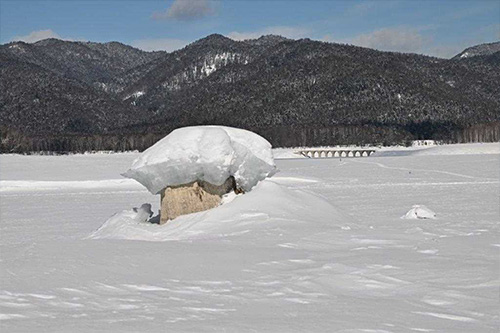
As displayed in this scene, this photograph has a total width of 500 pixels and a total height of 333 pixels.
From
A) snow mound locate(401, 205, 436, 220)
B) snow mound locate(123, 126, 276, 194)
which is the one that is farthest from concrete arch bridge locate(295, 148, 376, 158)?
snow mound locate(123, 126, 276, 194)

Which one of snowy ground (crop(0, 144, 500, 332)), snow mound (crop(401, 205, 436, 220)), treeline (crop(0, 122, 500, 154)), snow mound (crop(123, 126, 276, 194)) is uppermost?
treeline (crop(0, 122, 500, 154))

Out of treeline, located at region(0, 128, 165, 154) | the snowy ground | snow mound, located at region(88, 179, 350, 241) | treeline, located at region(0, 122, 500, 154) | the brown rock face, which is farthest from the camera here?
treeline, located at region(0, 122, 500, 154)

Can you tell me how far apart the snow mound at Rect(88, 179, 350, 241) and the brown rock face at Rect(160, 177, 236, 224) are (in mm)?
302

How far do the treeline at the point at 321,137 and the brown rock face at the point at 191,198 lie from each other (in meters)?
127

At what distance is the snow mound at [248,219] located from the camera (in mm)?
10148

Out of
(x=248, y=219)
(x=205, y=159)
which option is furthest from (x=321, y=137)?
(x=248, y=219)

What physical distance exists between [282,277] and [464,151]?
81.0m

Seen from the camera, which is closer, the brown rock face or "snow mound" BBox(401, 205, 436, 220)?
the brown rock face

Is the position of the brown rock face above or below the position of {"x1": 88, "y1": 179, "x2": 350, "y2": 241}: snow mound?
above

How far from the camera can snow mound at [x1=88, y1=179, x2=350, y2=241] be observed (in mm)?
10148

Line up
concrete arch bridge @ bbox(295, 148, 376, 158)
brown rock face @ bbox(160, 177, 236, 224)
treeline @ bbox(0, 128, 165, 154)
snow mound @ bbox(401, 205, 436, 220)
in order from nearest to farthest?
brown rock face @ bbox(160, 177, 236, 224), snow mound @ bbox(401, 205, 436, 220), concrete arch bridge @ bbox(295, 148, 376, 158), treeline @ bbox(0, 128, 165, 154)

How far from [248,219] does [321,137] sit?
526 feet

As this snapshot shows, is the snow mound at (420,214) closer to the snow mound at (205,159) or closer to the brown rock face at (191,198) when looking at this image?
the snow mound at (205,159)

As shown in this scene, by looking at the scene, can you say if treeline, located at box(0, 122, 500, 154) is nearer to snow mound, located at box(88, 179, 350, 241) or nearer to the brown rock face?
the brown rock face
